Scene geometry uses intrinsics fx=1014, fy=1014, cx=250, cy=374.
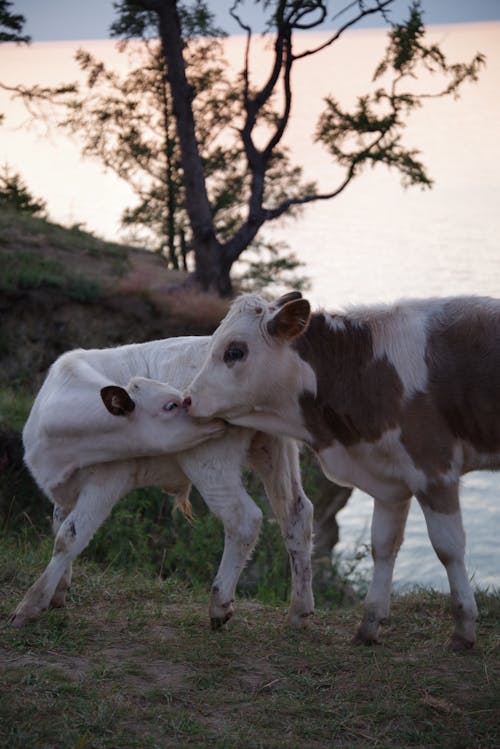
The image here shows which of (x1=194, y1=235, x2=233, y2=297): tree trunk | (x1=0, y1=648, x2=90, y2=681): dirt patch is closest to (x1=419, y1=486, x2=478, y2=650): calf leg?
(x1=0, y1=648, x2=90, y2=681): dirt patch

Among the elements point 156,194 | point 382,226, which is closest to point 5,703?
point 156,194

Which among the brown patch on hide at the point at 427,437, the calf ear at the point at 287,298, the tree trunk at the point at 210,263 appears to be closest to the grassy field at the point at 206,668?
the brown patch on hide at the point at 427,437

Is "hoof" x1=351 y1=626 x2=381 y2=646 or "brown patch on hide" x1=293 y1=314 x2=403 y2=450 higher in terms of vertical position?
"brown patch on hide" x1=293 y1=314 x2=403 y2=450

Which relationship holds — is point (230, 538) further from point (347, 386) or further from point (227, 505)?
point (347, 386)

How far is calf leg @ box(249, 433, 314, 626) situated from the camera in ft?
20.4

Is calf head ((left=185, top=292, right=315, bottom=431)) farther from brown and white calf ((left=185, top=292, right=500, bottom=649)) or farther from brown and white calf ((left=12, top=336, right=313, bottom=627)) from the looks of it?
brown and white calf ((left=12, top=336, right=313, bottom=627))

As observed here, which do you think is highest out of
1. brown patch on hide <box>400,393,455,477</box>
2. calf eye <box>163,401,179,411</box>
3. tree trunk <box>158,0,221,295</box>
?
tree trunk <box>158,0,221,295</box>

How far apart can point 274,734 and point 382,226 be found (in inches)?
1173

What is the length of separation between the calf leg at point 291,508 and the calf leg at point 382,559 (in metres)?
0.44

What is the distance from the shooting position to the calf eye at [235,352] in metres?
5.82

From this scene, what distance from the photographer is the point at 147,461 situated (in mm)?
6148

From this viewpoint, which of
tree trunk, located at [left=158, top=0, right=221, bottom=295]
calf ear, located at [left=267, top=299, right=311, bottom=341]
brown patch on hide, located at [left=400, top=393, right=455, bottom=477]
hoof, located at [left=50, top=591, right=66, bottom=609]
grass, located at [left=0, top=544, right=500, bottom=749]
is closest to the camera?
grass, located at [left=0, top=544, right=500, bottom=749]

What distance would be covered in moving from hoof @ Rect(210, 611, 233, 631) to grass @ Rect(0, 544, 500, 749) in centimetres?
7

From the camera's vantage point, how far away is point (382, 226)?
33.3 meters
